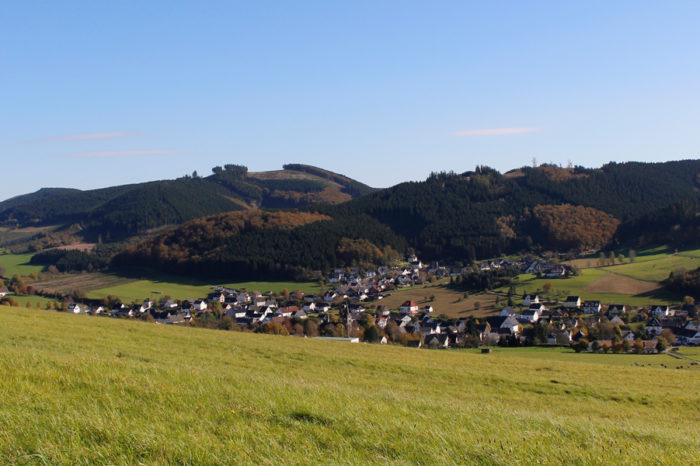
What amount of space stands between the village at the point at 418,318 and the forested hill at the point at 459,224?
613 inches

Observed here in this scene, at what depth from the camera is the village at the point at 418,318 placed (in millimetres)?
50250

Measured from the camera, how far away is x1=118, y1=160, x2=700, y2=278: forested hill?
120875 millimetres

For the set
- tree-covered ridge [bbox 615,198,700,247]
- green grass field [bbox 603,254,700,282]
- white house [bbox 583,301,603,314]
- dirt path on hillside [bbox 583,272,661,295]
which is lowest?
white house [bbox 583,301,603,314]

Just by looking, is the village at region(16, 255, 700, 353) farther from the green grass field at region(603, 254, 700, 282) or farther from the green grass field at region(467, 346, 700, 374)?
the green grass field at region(603, 254, 700, 282)

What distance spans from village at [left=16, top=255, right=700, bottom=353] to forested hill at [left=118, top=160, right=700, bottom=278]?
15562 mm

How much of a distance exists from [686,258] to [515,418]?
10207 centimetres

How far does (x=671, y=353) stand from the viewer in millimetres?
42188

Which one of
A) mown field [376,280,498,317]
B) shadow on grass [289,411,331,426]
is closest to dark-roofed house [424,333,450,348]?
mown field [376,280,498,317]

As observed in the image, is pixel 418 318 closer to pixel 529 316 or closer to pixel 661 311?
pixel 529 316

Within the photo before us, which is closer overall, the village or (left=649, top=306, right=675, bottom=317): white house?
the village

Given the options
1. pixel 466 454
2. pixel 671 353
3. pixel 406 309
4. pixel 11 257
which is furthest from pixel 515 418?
pixel 11 257

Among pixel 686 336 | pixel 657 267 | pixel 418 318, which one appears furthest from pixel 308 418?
pixel 657 267

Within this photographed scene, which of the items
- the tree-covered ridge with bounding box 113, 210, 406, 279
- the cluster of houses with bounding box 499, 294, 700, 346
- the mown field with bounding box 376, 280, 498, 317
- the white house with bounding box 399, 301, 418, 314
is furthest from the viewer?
the tree-covered ridge with bounding box 113, 210, 406, 279

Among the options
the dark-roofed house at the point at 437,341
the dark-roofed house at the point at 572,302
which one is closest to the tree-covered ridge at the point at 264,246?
the dark-roofed house at the point at 572,302
